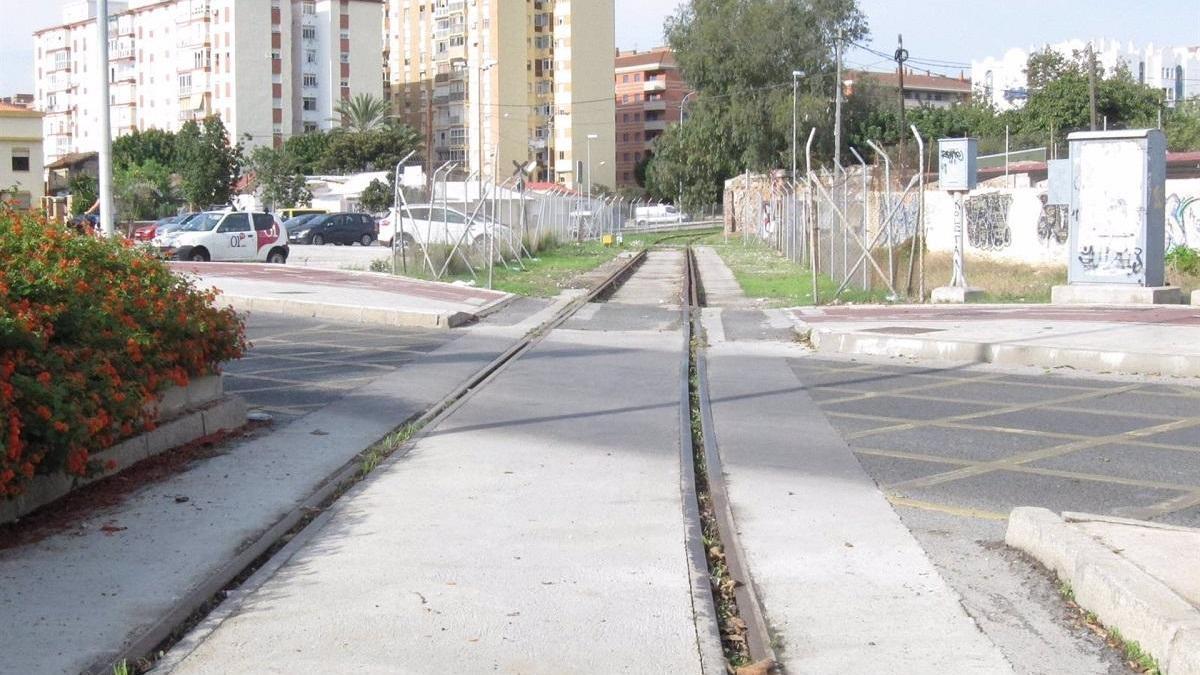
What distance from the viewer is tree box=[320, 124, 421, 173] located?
96750 mm

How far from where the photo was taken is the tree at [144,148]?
9994cm

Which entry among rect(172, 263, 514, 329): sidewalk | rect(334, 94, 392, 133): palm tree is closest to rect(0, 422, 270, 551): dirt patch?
rect(172, 263, 514, 329): sidewalk

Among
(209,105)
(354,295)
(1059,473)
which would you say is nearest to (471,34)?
(209,105)

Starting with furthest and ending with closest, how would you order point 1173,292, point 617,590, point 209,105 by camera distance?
point 209,105 < point 1173,292 < point 617,590

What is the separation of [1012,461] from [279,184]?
77.9 m

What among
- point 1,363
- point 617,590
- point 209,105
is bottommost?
point 617,590

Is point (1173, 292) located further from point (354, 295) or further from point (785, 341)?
point (354, 295)

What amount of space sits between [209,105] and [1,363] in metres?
111

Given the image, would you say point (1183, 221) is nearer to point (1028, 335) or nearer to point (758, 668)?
point (1028, 335)

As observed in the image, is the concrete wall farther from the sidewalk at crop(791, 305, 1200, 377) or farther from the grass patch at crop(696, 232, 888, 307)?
the sidewalk at crop(791, 305, 1200, 377)

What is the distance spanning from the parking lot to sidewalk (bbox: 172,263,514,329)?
0.51 m

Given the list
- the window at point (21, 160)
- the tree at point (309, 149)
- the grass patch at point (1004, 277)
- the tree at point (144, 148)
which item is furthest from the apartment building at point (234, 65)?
the grass patch at point (1004, 277)

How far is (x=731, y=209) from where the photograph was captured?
8094cm

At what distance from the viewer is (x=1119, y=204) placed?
76.1ft
